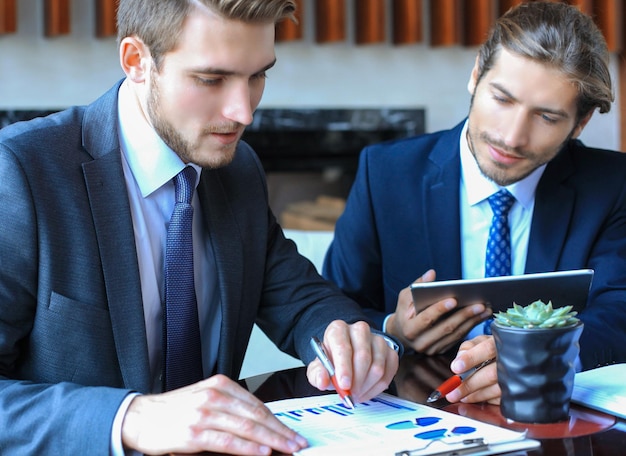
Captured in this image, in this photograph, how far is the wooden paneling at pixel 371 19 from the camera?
12.2ft

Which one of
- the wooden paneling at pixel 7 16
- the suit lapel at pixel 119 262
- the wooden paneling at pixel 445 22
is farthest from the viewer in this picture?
the wooden paneling at pixel 445 22

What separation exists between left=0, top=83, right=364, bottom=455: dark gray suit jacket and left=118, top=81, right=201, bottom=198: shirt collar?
0.04m

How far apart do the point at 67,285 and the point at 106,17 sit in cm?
227

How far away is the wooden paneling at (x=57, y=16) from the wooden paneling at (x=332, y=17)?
100 cm

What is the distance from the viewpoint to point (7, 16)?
3195mm

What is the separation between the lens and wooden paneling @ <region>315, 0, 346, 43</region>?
365 cm

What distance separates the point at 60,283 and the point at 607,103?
3.97 feet

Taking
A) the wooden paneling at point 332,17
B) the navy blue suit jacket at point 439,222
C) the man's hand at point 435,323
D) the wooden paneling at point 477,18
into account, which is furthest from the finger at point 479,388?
the wooden paneling at point 477,18

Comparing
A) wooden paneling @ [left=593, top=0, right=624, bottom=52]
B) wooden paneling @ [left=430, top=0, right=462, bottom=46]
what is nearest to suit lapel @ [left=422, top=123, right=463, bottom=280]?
wooden paneling @ [left=430, top=0, right=462, bottom=46]

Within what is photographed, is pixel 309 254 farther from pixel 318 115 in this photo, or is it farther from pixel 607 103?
pixel 318 115

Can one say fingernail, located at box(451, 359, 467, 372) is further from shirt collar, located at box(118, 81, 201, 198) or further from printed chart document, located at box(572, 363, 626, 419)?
shirt collar, located at box(118, 81, 201, 198)

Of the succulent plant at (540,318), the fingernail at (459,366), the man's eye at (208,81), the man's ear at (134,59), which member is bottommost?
the fingernail at (459,366)

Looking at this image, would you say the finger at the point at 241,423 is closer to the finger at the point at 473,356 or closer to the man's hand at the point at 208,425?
the man's hand at the point at 208,425

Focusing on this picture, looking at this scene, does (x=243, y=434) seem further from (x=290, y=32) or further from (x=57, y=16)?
(x=290, y=32)
